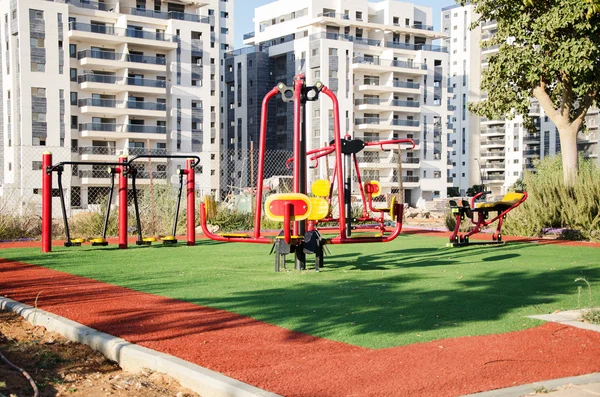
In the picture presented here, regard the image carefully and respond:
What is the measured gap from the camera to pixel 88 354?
5.70 m

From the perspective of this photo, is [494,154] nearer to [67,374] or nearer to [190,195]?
[190,195]

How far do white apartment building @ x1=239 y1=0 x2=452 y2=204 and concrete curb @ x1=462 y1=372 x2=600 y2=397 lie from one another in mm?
66051

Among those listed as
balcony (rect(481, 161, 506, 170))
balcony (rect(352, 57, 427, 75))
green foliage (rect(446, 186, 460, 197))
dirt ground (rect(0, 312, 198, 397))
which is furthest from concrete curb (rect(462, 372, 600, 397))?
balcony (rect(481, 161, 506, 170))

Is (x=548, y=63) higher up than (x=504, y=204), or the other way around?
(x=548, y=63)

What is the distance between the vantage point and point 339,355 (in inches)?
209

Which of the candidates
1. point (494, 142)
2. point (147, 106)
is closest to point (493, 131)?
point (494, 142)

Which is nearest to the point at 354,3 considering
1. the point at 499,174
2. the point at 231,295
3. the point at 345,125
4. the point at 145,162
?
the point at 345,125

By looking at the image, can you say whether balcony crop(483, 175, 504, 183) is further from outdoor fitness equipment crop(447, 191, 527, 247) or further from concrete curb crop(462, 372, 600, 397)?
concrete curb crop(462, 372, 600, 397)

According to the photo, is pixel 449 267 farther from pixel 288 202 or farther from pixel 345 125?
pixel 345 125

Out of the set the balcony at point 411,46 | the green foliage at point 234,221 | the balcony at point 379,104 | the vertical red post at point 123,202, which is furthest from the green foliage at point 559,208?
the balcony at point 411,46

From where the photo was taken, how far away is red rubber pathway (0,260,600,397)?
4.61m

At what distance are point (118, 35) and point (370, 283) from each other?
5754 cm

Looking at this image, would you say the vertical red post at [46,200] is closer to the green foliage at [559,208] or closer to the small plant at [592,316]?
the small plant at [592,316]

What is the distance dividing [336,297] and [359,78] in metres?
69.0
